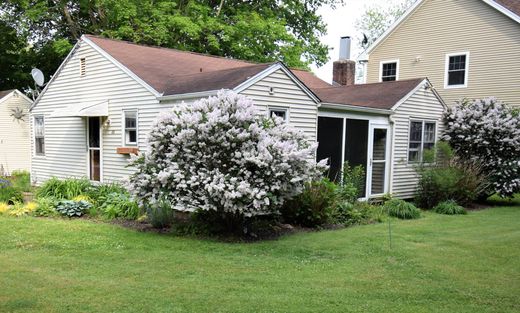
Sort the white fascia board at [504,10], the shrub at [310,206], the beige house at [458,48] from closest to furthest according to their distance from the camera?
the shrub at [310,206]
the white fascia board at [504,10]
the beige house at [458,48]

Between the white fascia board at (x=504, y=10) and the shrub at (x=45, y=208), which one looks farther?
the white fascia board at (x=504, y=10)

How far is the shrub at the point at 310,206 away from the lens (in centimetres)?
861

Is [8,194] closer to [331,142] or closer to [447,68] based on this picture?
[331,142]

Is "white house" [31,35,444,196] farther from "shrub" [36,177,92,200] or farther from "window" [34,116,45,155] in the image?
"shrub" [36,177,92,200]

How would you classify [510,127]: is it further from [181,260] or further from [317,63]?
[317,63]

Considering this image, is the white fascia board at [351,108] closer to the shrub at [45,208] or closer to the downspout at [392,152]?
the downspout at [392,152]

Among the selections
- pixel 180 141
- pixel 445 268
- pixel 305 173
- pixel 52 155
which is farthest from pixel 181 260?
pixel 52 155

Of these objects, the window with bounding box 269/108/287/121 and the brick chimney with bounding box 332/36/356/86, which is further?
the brick chimney with bounding box 332/36/356/86

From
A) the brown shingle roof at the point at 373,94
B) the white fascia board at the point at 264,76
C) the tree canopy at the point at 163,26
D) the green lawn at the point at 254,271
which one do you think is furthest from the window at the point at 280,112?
the tree canopy at the point at 163,26

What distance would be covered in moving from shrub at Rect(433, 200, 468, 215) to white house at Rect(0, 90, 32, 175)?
17.5 metres

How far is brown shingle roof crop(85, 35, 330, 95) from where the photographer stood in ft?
31.1

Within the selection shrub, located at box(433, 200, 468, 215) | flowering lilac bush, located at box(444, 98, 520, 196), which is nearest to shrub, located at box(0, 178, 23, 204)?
shrub, located at box(433, 200, 468, 215)

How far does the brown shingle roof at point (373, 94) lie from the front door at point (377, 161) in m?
0.75

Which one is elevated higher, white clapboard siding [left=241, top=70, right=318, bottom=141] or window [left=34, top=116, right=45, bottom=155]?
white clapboard siding [left=241, top=70, right=318, bottom=141]
